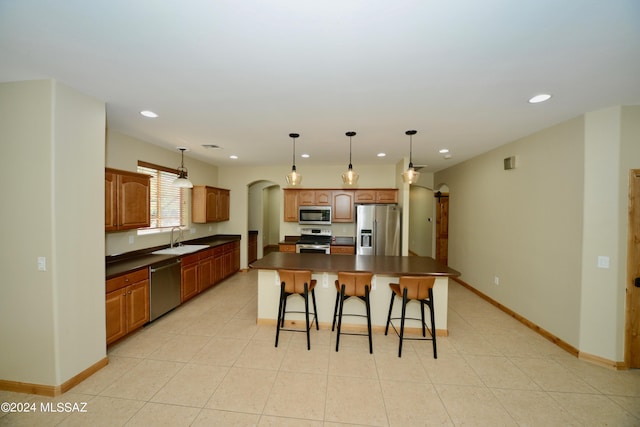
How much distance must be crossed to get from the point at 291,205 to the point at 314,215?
0.62 m

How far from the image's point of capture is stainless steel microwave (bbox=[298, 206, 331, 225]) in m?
Answer: 5.61

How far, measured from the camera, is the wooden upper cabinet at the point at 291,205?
18.9 feet

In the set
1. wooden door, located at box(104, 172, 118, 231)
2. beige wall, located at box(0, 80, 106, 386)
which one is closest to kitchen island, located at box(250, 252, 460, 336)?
beige wall, located at box(0, 80, 106, 386)

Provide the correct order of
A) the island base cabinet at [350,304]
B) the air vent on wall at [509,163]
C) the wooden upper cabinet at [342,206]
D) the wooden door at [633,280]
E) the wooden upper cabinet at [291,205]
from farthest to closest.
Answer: the wooden upper cabinet at [291,205]
the wooden upper cabinet at [342,206]
the air vent on wall at [509,163]
the island base cabinet at [350,304]
the wooden door at [633,280]

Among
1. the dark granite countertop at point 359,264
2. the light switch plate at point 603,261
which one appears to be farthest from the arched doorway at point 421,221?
the light switch plate at point 603,261

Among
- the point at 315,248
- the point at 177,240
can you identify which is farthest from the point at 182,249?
the point at 315,248

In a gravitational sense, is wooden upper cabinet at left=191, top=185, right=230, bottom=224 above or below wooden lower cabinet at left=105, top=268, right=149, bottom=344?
above

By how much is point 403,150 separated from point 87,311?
4624 millimetres

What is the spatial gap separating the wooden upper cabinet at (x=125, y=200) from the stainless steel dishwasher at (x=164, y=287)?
663mm

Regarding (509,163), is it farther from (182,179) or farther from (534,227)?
(182,179)

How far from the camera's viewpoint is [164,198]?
14.7 ft

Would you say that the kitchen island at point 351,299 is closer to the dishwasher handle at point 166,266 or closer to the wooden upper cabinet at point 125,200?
the dishwasher handle at point 166,266

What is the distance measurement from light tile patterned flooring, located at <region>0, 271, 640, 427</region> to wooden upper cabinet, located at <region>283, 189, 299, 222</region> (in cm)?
301

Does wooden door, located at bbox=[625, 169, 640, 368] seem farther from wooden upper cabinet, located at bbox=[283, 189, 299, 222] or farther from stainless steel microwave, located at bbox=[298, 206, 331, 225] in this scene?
wooden upper cabinet, located at bbox=[283, 189, 299, 222]
